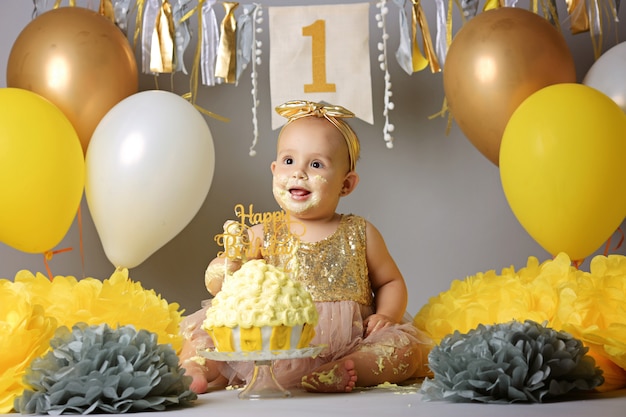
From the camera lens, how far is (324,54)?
2.53 meters

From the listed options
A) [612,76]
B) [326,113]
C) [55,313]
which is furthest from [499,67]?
[55,313]

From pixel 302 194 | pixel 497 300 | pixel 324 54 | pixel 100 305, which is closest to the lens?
pixel 100 305

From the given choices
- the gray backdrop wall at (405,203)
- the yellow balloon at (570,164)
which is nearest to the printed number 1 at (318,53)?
the gray backdrop wall at (405,203)

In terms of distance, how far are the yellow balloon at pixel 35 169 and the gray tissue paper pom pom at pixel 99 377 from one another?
634 millimetres

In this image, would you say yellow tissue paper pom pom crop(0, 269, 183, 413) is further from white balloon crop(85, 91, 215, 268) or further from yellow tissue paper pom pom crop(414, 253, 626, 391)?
yellow tissue paper pom pom crop(414, 253, 626, 391)

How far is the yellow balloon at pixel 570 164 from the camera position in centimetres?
197

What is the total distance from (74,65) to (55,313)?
0.71 m

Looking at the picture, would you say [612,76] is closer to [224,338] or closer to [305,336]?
[305,336]

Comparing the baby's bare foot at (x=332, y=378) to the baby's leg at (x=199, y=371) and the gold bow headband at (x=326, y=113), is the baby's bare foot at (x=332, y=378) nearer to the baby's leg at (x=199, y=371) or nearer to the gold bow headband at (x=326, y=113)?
the baby's leg at (x=199, y=371)

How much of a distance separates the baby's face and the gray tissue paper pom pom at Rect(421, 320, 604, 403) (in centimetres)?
61

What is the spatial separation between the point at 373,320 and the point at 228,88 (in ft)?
3.68

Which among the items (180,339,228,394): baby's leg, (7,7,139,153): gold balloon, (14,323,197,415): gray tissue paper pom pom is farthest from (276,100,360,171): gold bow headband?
(14,323,197,415): gray tissue paper pom pom

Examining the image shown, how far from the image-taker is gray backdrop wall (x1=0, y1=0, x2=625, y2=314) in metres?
2.75

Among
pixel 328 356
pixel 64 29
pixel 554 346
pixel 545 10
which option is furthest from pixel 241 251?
pixel 545 10
